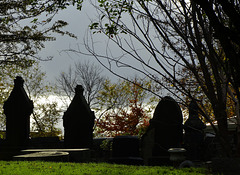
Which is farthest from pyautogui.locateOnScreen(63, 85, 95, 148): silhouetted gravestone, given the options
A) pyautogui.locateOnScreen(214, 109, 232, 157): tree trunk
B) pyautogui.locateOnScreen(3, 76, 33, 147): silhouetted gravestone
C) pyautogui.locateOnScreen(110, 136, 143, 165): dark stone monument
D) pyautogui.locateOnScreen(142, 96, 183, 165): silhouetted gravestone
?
pyautogui.locateOnScreen(214, 109, 232, 157): tree trunk

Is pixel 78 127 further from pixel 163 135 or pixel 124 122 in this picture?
pixel 124 122

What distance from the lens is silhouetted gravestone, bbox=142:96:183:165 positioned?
13664 mm

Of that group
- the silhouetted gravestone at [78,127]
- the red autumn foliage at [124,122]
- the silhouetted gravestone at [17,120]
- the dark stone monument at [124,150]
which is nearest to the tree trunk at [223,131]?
the dark stone monument at [124,150]

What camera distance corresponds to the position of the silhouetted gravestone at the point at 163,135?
13.7 metres

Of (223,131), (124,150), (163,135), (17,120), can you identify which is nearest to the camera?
(223,131)

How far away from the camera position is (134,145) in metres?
14.1

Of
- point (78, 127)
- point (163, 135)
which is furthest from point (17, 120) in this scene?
point (163, 135)

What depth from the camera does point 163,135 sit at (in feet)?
45.1

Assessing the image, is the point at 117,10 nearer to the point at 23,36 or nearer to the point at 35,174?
the point at 35,174

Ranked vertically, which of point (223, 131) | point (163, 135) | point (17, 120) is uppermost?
point (17, 120)

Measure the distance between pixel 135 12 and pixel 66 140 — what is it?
11.7 meters

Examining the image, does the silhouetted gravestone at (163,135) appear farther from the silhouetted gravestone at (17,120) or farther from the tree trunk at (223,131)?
the tree trunk at (223,131)

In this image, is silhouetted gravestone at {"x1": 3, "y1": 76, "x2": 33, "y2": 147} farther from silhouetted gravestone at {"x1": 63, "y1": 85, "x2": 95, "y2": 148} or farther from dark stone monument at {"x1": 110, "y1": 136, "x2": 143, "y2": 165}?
dark stone monument at {"x1": 110, "y1": 136, "x2": 143, "y2": 165}

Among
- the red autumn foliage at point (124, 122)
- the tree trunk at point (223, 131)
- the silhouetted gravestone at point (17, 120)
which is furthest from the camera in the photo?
the red autumn foliage at point (124, 122)
